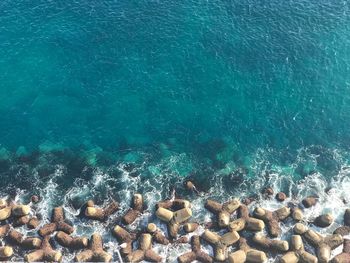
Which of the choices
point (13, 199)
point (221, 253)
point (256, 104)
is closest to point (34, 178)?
point (13, 199)

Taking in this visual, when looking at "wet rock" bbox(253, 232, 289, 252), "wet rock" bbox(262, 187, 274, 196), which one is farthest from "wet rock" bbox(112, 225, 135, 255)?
"wet rock" bbox(262, 187, 274, 196)

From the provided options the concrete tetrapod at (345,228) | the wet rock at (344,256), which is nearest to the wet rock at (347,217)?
the concrete tetrapod at (345,228)

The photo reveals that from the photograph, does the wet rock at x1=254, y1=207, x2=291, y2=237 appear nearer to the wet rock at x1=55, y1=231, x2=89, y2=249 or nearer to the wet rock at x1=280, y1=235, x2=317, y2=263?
the wet rock at x1=280, y1=235, x2=317, y2=263

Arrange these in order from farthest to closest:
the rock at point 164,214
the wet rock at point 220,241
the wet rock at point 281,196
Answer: the wet rock at point 281,196, the rock at point 164,214, the wet rock at point 220,241

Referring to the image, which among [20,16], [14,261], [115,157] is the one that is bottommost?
[14,261]

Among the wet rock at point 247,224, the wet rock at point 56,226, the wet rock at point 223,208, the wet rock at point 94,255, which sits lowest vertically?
the wet rock at point 94,255

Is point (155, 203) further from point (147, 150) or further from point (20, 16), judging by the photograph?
point (20, 16)

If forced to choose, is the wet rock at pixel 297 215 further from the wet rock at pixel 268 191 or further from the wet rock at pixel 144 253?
the wet rock at pixel 144 253

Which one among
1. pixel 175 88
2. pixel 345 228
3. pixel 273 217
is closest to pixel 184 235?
pixel 273 217
